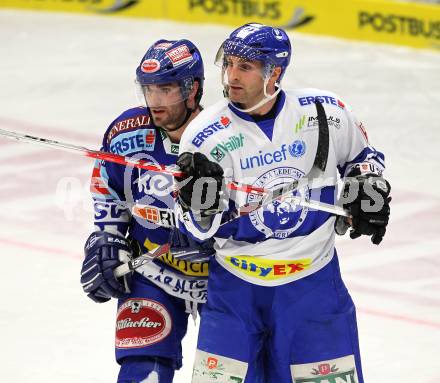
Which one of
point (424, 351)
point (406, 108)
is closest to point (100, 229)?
point (424, 351)

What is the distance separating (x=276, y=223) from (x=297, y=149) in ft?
0.90

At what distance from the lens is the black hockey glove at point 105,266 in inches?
205

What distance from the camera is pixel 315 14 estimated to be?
12.4 m

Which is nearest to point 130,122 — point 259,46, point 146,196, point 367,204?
point 146,196

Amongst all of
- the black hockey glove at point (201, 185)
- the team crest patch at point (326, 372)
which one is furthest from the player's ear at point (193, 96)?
the team crest patch at point (326, 372)

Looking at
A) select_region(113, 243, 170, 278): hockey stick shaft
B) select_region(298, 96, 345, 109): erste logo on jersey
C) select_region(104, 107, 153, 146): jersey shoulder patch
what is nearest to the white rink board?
select_region(113, 243, 170, 278): hockey stick shaft

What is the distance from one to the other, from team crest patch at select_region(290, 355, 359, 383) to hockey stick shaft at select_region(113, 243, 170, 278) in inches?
27.9

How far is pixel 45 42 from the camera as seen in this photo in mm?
12758

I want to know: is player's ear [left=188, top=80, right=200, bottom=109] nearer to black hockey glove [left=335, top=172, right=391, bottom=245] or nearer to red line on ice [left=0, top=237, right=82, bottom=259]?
black hockey glove [left=335, top=172, right=391, bottom=245]

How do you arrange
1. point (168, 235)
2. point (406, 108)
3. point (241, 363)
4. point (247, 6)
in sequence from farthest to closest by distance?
1. point (247, 6)
2. point (406, 108)
3. point (168, 235)
4. point (241, 363)

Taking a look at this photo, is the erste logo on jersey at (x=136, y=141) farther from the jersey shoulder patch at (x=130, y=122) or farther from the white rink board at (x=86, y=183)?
the white rink board at (x=86, y=183)

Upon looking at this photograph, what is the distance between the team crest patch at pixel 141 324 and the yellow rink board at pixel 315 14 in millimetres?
7009

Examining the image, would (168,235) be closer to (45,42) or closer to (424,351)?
(424,351)

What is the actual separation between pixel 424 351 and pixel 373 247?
1460 mm
